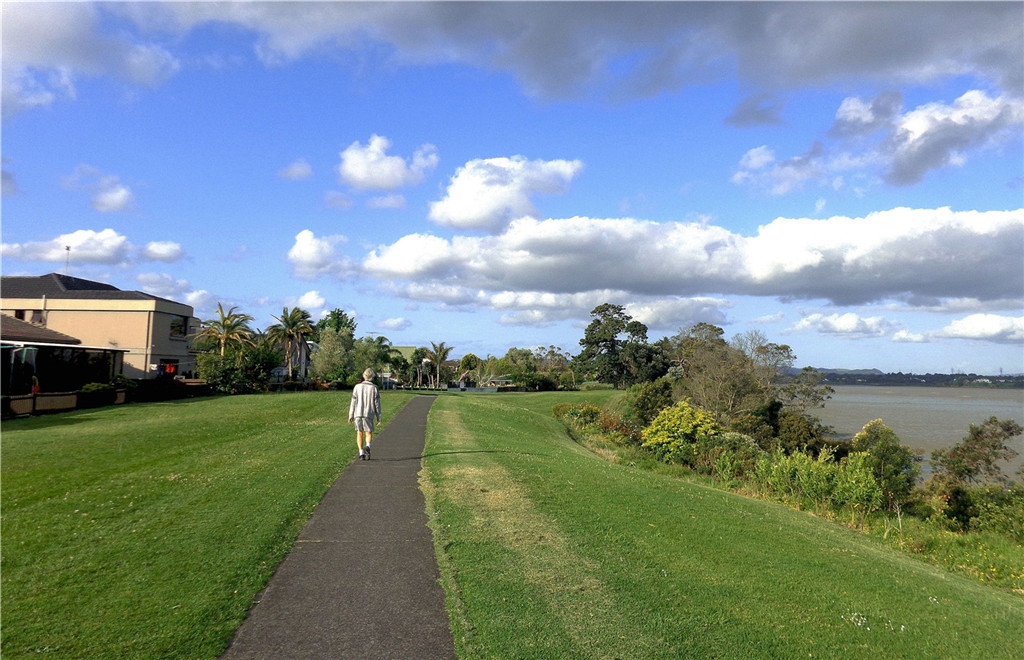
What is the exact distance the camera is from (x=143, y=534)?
7.65 m

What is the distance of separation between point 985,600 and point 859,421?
6371cm

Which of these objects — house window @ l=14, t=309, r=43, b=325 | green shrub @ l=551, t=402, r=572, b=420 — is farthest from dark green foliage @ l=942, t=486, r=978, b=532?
house window @ l=14, t=309, r=43, b=325

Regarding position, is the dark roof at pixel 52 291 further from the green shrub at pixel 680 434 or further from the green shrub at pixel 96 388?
the green shrub at pixel 680 434


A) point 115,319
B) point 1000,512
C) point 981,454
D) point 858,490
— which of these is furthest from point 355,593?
point 115,319

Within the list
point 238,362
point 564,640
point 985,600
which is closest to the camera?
point 564,640

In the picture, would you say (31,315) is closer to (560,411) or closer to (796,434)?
(560,411)

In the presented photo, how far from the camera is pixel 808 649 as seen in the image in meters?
5.53

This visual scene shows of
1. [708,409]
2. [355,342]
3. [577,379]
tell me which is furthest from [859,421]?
[355,342]

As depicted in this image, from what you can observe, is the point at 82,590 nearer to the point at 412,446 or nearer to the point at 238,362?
the point at 412,446

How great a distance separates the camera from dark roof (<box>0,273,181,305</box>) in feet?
153

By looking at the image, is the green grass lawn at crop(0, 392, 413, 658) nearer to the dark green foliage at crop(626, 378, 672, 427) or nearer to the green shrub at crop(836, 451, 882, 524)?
the green shrub at crop(836, 451, 882, 524)

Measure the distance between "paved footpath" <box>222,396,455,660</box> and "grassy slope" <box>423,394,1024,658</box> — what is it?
32 centimetres

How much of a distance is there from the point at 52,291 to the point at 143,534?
52.9 m

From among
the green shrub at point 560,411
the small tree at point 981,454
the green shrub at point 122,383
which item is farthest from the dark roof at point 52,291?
the small tree at point 981,454
